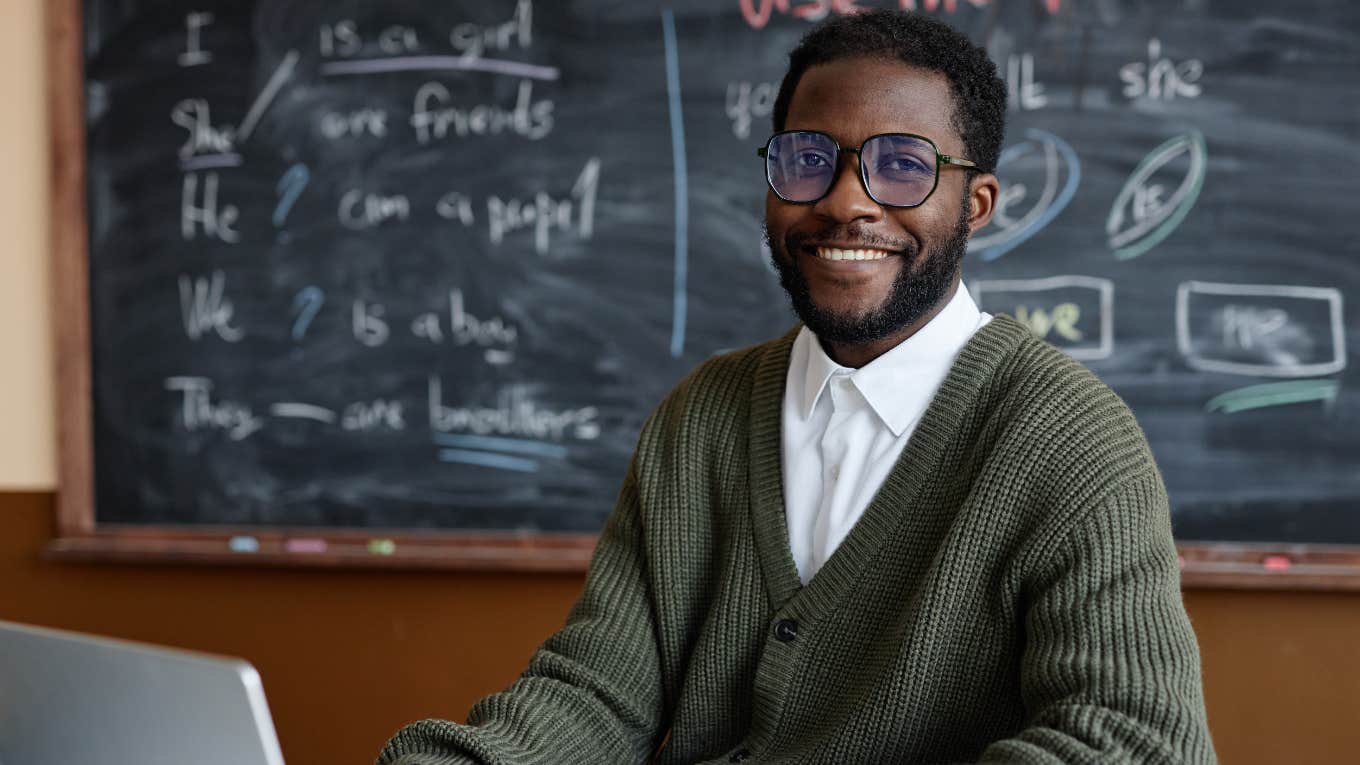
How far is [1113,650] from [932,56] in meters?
0.61

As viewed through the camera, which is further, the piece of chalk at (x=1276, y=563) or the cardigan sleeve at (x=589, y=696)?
the piece of chalk at (x=1276, y=563)

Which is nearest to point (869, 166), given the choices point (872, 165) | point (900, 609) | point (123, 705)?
point (872, 165)

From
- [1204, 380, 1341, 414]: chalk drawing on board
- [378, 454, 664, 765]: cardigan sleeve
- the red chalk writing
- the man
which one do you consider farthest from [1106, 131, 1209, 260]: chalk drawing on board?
[378, 454, 664, 765]: cardigan sleeve

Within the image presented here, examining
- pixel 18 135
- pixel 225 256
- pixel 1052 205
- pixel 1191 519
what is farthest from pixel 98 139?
pixel 1191 519

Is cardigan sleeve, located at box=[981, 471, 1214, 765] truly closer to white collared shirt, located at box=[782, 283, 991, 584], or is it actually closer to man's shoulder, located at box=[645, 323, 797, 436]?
white collared shirt, located at box=[782, 283, 991, 584]

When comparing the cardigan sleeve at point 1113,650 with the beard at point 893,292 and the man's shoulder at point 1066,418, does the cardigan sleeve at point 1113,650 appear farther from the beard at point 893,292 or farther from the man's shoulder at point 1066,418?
the beard at point 893,292

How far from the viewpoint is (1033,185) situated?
2.35m

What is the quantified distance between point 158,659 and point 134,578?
6.99 feet

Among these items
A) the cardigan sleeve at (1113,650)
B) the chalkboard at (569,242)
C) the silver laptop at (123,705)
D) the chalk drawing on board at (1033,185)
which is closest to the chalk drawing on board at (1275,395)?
the chalkboard at (569,242)

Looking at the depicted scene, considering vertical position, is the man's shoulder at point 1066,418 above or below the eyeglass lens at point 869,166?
below

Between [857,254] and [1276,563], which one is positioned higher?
[857,254]

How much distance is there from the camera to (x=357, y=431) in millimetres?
2637

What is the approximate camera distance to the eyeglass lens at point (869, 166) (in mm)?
1238

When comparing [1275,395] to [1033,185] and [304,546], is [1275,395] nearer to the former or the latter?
[1033,185]
